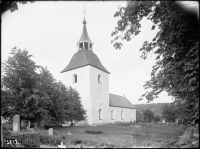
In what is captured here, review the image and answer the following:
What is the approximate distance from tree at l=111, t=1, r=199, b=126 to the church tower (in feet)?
62.9

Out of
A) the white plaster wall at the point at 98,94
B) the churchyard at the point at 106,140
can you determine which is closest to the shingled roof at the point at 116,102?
the white plaster wall at the point at 98,94

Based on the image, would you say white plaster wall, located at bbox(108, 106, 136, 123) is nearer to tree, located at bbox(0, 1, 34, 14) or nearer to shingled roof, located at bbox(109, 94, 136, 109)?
shingled roof, located at bbox(109, 94, 136, 109)

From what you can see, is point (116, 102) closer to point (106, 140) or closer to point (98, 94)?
point (98, 94)

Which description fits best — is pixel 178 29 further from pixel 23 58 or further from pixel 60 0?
pixel 23 58

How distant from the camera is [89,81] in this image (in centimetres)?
2275

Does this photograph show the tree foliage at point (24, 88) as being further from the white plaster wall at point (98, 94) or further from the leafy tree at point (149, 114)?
the white plaster wall at point (98, 94)

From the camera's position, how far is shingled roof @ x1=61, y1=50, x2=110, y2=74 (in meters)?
24.1

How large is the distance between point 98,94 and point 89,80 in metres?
2.81

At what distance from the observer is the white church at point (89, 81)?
22.4 meters

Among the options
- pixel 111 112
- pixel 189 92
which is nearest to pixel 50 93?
pixel 189 92

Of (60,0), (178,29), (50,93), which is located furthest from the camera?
(50,93)

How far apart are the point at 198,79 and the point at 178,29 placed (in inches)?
40.7

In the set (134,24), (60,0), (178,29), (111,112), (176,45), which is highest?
(60,0)

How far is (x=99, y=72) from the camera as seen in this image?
25250 millimetres
